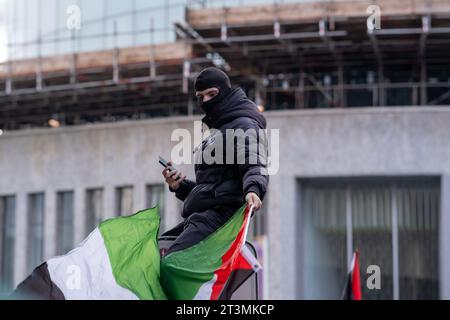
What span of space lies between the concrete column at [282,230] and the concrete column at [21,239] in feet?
28.0

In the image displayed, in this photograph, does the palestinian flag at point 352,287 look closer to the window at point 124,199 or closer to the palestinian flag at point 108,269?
the palestinian flag at point 108,269

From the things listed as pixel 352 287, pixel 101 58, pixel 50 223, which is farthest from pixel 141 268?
pixel 50 223

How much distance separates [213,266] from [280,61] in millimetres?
26255

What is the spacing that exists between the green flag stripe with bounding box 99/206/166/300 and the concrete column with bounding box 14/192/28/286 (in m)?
29.6

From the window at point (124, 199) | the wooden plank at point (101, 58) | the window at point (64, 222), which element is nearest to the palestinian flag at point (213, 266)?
the wooden plank at point (101, 58)

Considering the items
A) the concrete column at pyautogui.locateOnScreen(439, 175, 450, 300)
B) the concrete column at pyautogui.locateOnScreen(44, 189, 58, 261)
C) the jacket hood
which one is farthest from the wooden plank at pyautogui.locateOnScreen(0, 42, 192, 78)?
the jacket hood

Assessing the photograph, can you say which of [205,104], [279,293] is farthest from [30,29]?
[205,104]

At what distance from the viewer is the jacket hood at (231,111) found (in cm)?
746

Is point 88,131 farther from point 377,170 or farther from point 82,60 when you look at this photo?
point 377,170

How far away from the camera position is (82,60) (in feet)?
112

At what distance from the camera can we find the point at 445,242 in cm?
3020

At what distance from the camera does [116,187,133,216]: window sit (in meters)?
33.9

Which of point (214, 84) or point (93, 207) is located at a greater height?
point (214, 84)

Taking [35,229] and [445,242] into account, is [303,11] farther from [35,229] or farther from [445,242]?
[35,229]
